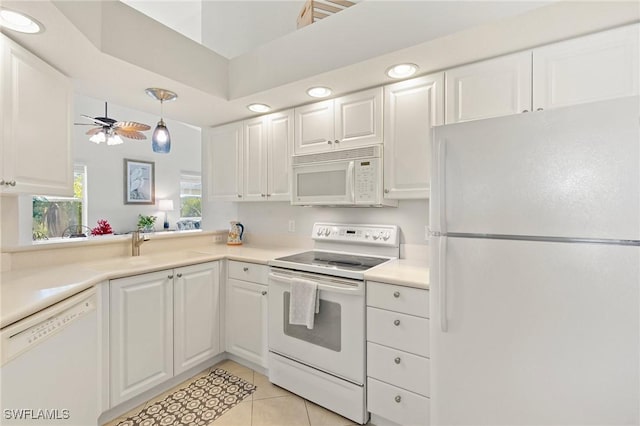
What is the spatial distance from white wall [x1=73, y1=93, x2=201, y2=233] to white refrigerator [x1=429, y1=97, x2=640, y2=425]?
22.0 ft

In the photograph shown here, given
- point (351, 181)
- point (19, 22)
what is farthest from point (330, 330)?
point (19, 22)

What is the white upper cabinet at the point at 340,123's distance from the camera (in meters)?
2.09

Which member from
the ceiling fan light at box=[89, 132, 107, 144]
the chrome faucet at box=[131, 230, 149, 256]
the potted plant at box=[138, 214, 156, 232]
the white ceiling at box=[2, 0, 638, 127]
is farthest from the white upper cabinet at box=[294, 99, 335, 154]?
the potted plant at box=[138, 214, 156, 232]

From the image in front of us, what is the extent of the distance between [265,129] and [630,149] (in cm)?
239

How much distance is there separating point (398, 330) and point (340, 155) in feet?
4.15

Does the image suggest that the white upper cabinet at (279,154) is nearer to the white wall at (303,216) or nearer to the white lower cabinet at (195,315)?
the white wall at (303,216)

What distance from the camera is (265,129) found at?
271cm

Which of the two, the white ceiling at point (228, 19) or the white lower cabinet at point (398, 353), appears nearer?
the white lower cabinet at point (398, 353)

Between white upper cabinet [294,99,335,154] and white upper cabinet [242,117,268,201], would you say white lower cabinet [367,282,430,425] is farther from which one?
white upper cabinet [242,117,268,201]

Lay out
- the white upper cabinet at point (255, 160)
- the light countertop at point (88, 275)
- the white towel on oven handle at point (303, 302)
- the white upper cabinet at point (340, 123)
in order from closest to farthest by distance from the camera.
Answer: the light countertop at point (88, 275)
the white towel on oven handle at point (303, 302)
the white upper cabinet at point (340, 123)
the white upper cabinet at point (255, 160)

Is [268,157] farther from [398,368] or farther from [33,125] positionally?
[398,368]

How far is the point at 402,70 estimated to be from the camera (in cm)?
185

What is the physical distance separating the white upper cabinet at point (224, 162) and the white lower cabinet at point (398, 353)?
71.3 inches

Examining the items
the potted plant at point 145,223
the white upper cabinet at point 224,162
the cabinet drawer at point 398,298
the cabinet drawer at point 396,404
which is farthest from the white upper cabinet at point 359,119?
the potted plant at point 145,223
